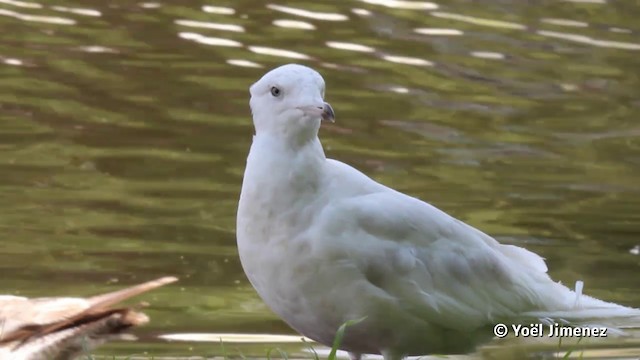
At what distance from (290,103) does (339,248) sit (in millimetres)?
504

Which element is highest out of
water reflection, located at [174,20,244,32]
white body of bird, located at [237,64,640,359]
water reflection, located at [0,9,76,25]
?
white body of bird, located at [237,64,640,359]

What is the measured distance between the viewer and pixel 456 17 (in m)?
17.2

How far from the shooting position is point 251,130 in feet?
44.9

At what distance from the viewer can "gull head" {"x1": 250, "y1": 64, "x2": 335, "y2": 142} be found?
575 cm

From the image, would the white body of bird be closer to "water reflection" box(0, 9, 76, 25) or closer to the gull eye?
the gull eye

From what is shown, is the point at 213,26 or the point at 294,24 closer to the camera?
the point at 213,26

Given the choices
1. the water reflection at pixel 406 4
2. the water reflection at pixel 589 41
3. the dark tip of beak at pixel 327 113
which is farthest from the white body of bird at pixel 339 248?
the water reflection at pixel 406 4

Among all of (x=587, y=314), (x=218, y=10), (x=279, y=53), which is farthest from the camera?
(x=218, y=10)

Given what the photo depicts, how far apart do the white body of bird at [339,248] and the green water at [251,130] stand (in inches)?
98.7

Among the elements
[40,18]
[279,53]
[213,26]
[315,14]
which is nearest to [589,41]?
[315,14]

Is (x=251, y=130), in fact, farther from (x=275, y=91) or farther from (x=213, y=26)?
(x=275, y=91)

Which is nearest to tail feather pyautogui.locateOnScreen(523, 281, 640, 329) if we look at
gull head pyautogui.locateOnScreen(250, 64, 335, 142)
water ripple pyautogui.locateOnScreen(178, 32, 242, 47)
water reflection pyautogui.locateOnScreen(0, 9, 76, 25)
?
gull head pyautogui.locateOnScreen(250, 64, 335, 142)

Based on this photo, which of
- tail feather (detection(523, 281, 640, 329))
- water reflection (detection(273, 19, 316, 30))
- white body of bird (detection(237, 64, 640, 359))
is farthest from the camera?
water reflection (detection(273, 19, 316, 30))

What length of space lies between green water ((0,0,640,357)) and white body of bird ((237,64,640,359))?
98.7 inches
